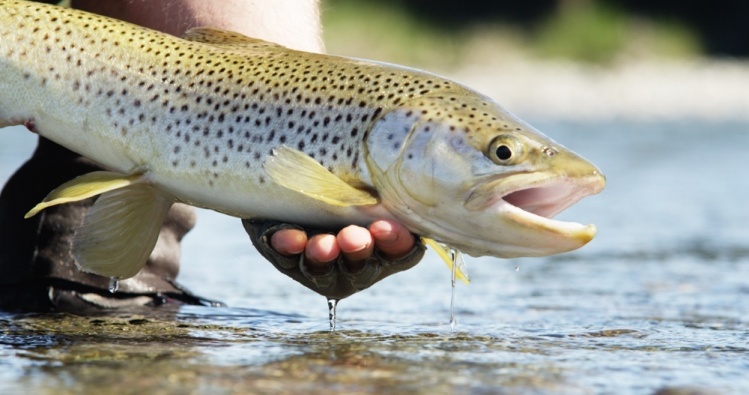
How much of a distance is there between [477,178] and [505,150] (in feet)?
0.34

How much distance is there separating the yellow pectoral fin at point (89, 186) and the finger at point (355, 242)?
66 cm

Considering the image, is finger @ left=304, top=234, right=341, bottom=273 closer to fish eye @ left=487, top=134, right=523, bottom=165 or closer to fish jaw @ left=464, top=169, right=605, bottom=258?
fish jaw @ left=464, top=169, right=605, bottom=258

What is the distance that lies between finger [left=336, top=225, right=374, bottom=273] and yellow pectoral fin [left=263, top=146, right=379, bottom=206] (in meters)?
0.10

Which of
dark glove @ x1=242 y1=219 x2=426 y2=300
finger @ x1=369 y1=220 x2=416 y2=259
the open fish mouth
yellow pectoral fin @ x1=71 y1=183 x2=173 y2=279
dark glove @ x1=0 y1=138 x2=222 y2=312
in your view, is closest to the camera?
the open fish mouth

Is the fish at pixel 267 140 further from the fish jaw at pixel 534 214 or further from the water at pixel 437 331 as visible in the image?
the water at pixel 437 331

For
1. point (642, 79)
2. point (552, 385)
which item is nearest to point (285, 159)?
point (552, 385)

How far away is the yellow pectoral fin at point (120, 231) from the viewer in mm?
3674

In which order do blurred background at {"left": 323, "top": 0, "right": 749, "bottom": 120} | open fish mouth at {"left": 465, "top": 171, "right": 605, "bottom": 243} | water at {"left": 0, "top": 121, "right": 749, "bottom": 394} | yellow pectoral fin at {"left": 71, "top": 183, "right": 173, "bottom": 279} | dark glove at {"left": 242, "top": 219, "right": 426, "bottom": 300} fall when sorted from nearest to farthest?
water at {"left": 0, "top": 121, "right": 749, "bottom": 394}
open fish mouth at {"left": 465, "top": 171, "right": 605, "bottom": 243}
dark glove at {"left": 242, "top": 219, "right": 426, "bottom": 300}
yellow pectoral fin at {"left": 71, "top": 183, "right": 173, "bottom": 279}
blurred background at {"left": 323, "top": 0, "right": 749, "bottom": 120}

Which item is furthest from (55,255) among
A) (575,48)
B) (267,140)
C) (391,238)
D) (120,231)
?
(575,48)

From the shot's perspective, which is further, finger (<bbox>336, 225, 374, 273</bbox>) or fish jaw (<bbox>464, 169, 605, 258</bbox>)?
finger (<bbox>336, 225, 374, 273</bbox>)

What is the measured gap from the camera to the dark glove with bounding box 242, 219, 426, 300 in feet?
11.5

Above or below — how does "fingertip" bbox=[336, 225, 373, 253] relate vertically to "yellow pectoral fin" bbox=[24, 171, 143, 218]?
below

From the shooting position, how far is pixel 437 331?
13.1ft

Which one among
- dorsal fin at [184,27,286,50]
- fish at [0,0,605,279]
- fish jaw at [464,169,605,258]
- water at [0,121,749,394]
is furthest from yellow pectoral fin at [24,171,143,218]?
fish jaw at [464,169,605,258]
